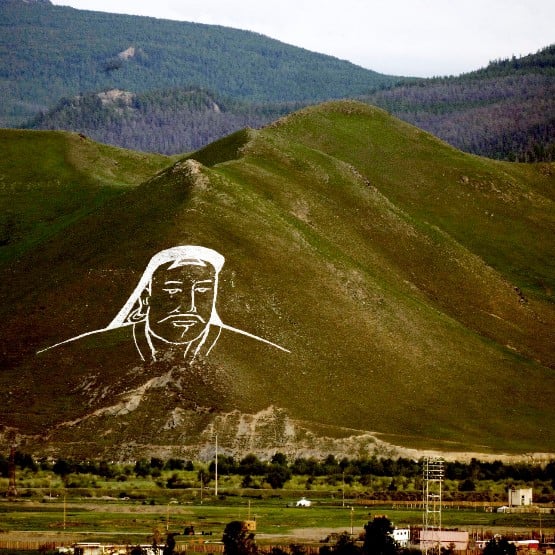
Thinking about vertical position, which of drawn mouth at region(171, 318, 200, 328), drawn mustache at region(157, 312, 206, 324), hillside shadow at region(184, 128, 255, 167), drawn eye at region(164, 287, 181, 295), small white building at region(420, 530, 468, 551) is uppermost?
hillside shadow at region(184, 128, 255, 167)

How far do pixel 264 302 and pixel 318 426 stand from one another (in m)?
17.5

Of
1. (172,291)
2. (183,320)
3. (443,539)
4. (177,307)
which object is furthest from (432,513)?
(172,291)

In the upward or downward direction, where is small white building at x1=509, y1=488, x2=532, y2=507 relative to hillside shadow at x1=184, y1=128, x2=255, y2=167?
downward

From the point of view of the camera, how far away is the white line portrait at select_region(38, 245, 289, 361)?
127 m

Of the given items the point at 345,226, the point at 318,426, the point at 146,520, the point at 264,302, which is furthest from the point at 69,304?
the point at 146,520

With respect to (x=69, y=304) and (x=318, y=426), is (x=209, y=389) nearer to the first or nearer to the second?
(x=318, y=426)

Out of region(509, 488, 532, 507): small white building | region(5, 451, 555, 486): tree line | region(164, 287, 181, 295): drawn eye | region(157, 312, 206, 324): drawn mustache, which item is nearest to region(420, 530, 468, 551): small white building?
region(509, 488, 532, 507): small white building

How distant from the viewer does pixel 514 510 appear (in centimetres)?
10200

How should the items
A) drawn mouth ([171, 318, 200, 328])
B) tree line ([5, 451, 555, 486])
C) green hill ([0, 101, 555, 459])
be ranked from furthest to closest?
drawn mouth ([171, 318, 200, 328]), green hill ([0, 101, 555, 459]), tree line ([5, 451, 555, 486])

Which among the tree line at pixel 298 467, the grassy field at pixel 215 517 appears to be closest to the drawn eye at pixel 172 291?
the tree line at pixel 298 467

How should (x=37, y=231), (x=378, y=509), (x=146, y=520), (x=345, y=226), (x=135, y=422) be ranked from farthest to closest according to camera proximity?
(x=37, y=231)
(x=345, y=226)
(x=135, y=422)
(x=378, y=509)
(x=146, y=520)

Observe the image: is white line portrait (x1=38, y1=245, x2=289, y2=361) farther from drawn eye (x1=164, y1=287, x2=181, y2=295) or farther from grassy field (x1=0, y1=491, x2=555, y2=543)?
grassy field (x1=0, y1=491, x2=555, y2=543)

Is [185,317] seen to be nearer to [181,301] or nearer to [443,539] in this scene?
[181,301]

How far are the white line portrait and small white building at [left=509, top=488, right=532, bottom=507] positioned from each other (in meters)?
28.0
